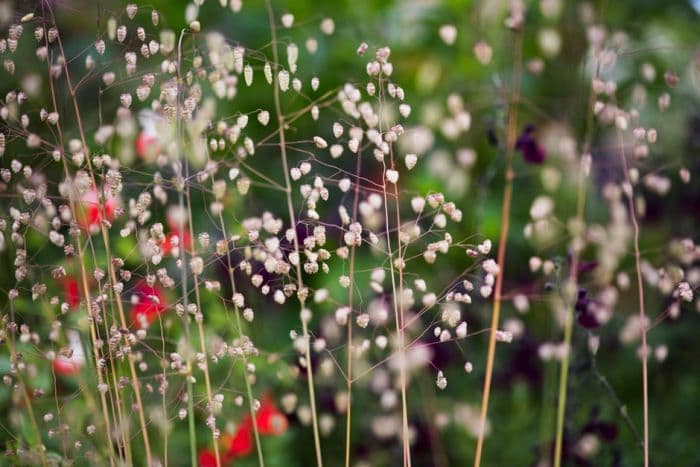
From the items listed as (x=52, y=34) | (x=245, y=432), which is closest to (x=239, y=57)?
(x=52, y=34)

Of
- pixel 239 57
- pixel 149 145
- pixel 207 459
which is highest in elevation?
pixel 149 145

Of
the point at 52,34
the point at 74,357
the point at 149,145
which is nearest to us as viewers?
the point at 52,34

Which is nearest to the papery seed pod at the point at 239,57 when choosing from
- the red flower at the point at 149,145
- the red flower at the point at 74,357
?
the red flower at the point at 149,145

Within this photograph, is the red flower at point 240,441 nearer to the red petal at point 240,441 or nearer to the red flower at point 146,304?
the red petal at point 240,441

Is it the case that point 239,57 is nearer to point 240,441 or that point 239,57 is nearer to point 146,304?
point 146,304

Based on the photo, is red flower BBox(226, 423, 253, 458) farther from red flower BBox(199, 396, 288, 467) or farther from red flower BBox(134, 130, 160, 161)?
red flower BBox(134, 130, 160, 161)

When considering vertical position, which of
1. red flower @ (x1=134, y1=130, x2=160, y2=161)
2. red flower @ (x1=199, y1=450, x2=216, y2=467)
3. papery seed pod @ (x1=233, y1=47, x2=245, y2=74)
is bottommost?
red flower @ (x1=199, y1=450, x2=216, y2=467)

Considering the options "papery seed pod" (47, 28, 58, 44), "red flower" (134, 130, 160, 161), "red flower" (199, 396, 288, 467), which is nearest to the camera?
"papery seed pod" (47, 28, 58, 44)

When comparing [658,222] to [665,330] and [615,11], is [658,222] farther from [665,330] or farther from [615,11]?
[615,11]

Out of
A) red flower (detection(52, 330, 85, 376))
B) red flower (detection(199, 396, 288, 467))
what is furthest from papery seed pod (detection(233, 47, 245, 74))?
red flower (detection(199, 396, 288, 467))
